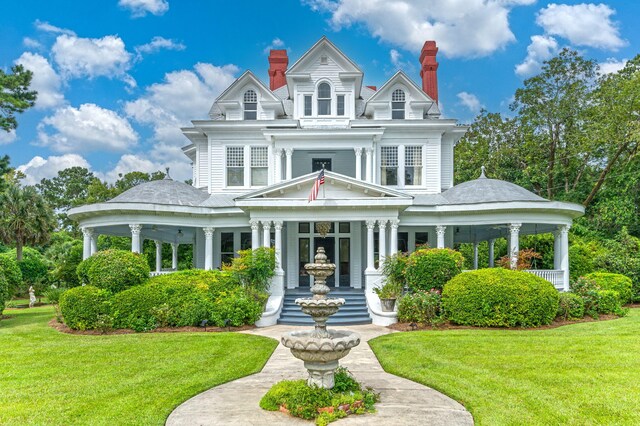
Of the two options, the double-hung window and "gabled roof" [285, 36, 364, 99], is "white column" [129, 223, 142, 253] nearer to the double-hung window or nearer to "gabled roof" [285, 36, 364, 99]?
"gabled roof" [285, 36, 364, 99]

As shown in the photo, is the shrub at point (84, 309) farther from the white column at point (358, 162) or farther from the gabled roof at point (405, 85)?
the gabled roof at point (405, 85)

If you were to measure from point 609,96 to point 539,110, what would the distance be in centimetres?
499

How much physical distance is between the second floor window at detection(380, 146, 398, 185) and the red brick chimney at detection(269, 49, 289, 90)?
8.62 metres

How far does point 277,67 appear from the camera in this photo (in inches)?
1083

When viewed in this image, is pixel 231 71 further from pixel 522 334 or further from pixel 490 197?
pixel 522 334

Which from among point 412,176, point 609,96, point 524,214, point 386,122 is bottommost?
point 524,214

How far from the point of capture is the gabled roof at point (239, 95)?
72.3ft

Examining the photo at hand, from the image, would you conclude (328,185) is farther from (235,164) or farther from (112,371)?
(112,371)

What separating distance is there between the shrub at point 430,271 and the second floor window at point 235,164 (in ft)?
32.3

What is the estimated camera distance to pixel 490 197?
19266 mm

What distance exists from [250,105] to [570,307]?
16239mm

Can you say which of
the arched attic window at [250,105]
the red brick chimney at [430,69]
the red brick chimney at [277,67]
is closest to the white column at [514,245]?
the red brick chimney at [430,69]

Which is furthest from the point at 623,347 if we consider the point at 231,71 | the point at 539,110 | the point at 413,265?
the point at 539,110

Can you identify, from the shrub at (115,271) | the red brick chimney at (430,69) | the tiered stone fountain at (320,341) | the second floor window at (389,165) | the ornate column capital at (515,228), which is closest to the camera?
the tiered stone fountain at (320,341)
